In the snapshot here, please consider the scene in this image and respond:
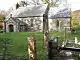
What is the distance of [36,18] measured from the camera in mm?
3922

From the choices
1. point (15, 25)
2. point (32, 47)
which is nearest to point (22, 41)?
point (15, 25)

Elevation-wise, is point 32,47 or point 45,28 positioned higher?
point 45,28

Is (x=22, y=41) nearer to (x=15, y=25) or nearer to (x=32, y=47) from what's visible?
(x=15, y=25)

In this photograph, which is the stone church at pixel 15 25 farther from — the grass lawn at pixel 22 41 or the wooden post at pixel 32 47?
the wooden post at pixel 32 47

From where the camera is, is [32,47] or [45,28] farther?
[45,28]

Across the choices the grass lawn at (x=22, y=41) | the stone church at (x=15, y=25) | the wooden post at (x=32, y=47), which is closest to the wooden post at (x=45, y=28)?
the grass lawn at (x=22, y=41)

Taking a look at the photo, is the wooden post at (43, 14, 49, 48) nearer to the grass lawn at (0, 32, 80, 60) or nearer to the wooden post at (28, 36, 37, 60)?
the grass lawn at (0, 32, 80, 60)

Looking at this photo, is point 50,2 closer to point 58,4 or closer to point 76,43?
point 58,4

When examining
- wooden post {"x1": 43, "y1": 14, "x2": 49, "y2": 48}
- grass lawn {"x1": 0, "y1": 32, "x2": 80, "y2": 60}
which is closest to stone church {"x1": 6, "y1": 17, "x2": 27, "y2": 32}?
grass lawn {"x1": 0, "y1": 32, "x2": 80, "y2": 60}

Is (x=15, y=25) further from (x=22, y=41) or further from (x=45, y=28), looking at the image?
(x=45, y=28)

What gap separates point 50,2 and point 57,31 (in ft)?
1.20

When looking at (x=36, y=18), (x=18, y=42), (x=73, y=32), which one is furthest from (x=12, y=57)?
(x=73, y=32)

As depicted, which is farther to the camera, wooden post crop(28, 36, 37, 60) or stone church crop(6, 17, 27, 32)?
stone church crop(6, 17, 27, 32)

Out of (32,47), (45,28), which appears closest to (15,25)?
(45,28)
